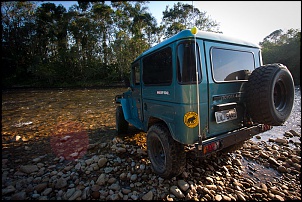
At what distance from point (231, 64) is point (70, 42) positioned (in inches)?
1384

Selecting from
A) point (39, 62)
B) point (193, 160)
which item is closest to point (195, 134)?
point (193, 160)

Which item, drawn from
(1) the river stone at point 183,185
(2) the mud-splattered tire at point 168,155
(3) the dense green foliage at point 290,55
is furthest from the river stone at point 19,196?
(3) the dense green foliage at point 290,55

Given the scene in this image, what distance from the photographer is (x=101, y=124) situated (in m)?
6.04

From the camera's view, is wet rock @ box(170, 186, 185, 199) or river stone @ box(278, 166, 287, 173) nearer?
wet rock @ box(170, 186, 185, 199)

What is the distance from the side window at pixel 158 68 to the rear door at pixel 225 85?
0.61m

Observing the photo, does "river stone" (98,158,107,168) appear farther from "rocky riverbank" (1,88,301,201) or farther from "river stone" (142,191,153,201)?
"river stone" (142,191,153,201)

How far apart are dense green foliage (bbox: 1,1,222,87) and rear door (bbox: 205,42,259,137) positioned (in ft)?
A: 83.1

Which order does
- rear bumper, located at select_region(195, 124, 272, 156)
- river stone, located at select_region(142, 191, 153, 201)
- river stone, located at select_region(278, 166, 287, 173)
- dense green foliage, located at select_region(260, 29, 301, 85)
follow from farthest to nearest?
dense green foliage, located at select_region(260, 29, 301, 85) → river stone, located at select_region(278, 166, 287, 173) → river stone, located at select_region(142, 191, 153, 201) → rear bumper, located at select_region(195, 124, 272, 156)

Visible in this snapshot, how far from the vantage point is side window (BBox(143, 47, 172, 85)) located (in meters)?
2.51

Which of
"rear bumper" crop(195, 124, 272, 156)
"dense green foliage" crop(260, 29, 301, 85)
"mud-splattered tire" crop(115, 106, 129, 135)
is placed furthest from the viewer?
"dense green foliage" crop(260, 29, 301, 85)

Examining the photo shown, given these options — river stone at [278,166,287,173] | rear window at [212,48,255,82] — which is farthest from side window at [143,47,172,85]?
river stone at [278,166,287,173]

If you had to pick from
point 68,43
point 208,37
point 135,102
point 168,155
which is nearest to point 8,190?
point 168,155

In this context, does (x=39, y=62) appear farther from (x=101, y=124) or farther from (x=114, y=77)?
(x=101, y=124)

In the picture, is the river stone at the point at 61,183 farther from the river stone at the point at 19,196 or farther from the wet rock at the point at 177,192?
the wet rock at the point at 177,192
